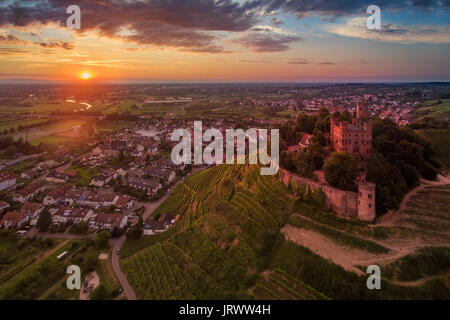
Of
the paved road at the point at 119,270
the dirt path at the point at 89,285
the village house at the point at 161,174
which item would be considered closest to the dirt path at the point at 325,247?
the paved road at the point at 119,270

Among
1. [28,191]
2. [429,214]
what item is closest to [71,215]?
[28,191]

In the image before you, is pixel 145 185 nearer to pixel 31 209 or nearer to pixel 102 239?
pixel 31 209

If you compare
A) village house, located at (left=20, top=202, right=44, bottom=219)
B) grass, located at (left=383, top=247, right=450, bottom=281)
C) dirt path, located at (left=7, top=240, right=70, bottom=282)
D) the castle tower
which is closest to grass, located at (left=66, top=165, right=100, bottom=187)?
village house, located at (left=20, top=202, right=44, bottom=219)

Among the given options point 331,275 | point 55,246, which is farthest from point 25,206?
point 331,275

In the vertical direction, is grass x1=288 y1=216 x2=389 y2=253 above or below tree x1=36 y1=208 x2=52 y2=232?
above

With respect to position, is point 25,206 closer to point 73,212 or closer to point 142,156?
point 73,212

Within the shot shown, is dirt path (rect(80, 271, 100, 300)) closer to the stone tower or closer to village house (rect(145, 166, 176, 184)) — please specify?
village house (rect(145, 166, 176, 184))
